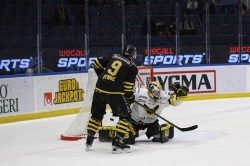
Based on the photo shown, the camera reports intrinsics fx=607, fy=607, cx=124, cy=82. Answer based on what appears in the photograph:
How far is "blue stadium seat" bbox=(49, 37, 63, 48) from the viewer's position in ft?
33.3

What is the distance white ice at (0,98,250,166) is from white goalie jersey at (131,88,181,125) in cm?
26


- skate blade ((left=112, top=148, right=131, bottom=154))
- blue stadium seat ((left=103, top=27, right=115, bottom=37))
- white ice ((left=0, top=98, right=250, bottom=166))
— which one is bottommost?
white ice ((left=0, top=98, right=250, bottom=166))

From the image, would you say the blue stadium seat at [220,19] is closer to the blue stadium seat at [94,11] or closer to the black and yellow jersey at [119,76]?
the blue stadium seat at [94,11]

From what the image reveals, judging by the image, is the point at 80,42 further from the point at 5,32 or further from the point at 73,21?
the point at 5,32

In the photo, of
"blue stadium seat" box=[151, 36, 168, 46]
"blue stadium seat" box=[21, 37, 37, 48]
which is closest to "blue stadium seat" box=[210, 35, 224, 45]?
"blue stadium seat" box=[151, 36, 168, 46]

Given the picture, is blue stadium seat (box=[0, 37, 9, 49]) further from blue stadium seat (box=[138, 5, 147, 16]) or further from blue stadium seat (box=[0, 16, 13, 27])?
blue stadium seat (box=[138, 5, 147, 16])

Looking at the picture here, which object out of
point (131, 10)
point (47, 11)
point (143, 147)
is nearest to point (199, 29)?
point (131, 10)

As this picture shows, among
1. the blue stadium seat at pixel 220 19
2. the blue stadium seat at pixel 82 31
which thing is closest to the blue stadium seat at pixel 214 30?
the blue stadium seat at pixel 220 19

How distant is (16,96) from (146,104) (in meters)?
2.64

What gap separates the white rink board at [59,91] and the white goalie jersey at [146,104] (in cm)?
262

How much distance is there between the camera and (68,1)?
11680mm

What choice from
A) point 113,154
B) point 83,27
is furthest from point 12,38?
point 113,154

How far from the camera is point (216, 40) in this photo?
38.0 feet

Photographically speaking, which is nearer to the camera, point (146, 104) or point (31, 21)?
point (146, 104)
